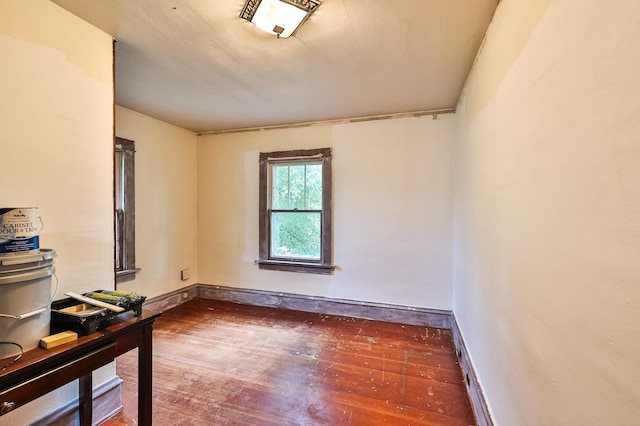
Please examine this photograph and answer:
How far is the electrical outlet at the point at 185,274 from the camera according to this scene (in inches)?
159

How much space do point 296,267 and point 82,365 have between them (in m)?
2.69

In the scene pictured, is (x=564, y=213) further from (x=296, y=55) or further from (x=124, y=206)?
(x=124, y=206)

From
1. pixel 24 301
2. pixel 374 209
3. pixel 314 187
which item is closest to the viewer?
pixel 24 301

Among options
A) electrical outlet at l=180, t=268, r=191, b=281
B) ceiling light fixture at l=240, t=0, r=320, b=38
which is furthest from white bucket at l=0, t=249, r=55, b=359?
electrical outlet at l=180, t=268, r=191, b=281

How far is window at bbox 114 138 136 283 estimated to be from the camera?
10.6 feet

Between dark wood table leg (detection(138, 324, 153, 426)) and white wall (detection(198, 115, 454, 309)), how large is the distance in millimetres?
2421

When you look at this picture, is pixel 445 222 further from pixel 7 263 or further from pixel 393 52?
pixel 7 263

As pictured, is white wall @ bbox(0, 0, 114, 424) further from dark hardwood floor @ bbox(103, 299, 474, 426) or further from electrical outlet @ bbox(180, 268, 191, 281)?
electrical outlet @ bbox(180, 268, 191, 281)

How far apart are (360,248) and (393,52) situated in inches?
85.6

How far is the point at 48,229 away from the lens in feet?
5.11

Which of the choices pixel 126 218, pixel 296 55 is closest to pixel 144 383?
pixel 296 55

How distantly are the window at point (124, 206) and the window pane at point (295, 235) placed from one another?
64.8 inches

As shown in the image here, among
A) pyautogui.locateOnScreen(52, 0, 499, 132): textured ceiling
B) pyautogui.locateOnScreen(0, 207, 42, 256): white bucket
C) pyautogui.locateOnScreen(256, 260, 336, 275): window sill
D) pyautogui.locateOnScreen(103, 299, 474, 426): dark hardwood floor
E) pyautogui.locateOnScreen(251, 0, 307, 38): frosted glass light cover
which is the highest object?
pyautogui.locateOnScreen(52, 0, 499, 132): textured ceiling

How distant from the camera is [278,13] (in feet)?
5.33
